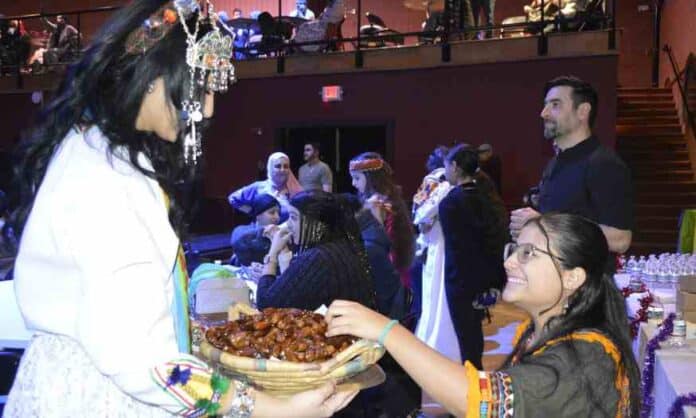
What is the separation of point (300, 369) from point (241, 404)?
0.22m

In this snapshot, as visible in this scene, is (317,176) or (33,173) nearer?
(33,173)

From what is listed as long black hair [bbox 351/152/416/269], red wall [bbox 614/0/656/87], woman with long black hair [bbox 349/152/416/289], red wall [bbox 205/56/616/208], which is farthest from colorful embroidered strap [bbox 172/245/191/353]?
red wall [bbox 614/0/656/87]

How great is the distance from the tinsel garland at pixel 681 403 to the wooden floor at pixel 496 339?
271cm

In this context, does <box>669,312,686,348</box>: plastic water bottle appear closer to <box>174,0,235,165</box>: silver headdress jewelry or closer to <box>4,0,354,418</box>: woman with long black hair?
<box>4,0,354,418</box>: woman with long black hair

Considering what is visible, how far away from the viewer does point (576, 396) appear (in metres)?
1.55

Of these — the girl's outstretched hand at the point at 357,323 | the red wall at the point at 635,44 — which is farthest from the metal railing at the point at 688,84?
the girl's outstretched hand at the point at 357,323

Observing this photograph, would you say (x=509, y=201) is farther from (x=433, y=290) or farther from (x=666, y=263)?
(x=666, y=263)

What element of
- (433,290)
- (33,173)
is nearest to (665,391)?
(33,173)

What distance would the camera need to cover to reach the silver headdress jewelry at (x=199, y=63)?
1.26m

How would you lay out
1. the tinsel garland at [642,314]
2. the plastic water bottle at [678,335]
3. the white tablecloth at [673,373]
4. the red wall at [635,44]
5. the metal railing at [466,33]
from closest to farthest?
the white tablecloth at [673,373] < the plastic water bottle at [678,335] < the tinsel garland at [642,314] < the metal railing at [466,33] < the red wall at [635,44]

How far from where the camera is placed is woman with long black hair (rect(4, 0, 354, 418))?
1.13m

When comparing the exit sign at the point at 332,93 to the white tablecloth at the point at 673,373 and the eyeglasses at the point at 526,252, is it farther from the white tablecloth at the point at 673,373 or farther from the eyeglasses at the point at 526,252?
the eyeglasses at the point at 526,252

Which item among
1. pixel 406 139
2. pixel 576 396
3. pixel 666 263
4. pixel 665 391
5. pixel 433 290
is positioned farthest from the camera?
pixel 406 139

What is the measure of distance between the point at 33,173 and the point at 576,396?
113cm
